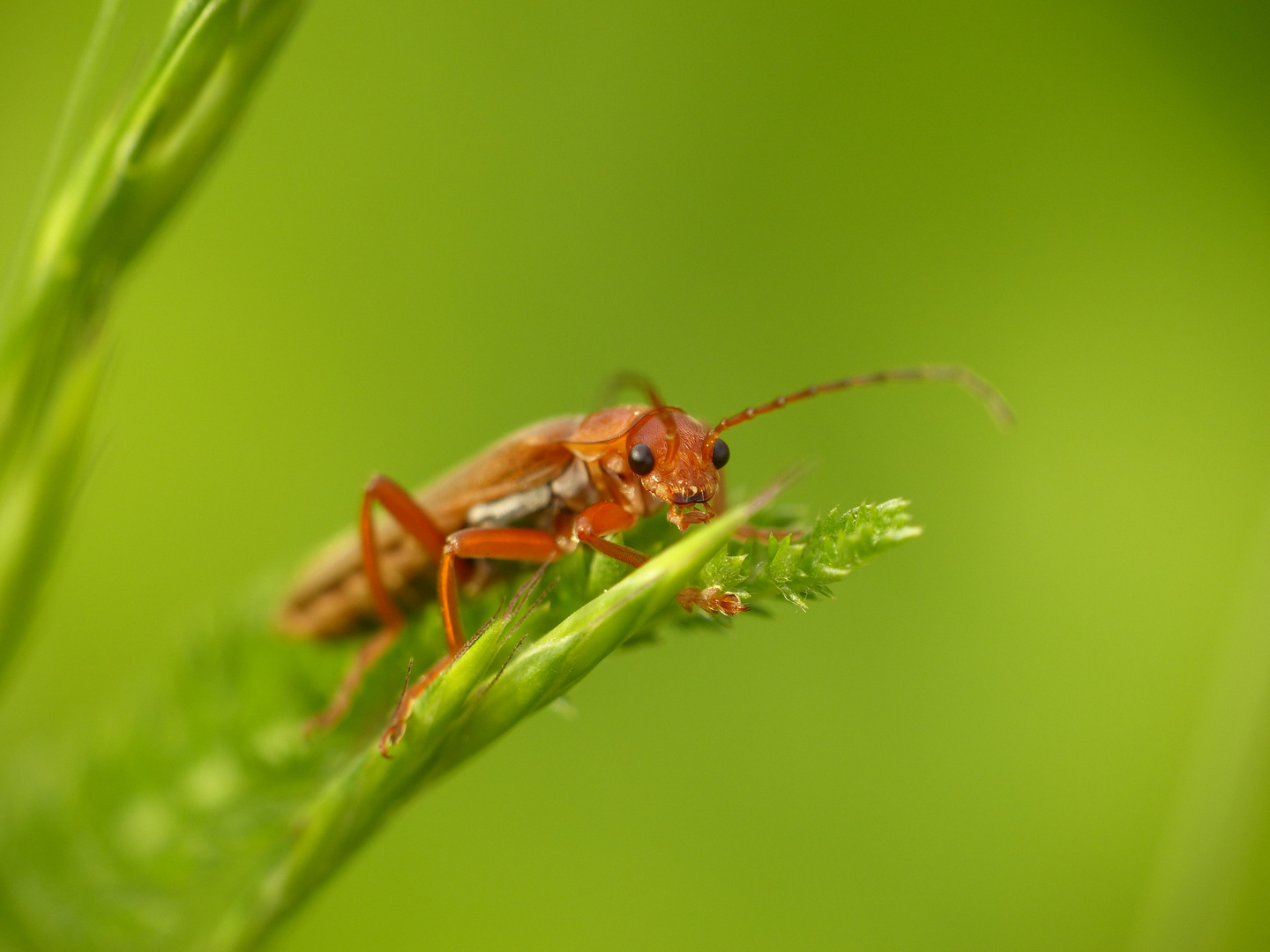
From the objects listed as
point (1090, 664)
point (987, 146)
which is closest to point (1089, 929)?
point (1090, 664)

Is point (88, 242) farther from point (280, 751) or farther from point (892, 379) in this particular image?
point (892, 379)

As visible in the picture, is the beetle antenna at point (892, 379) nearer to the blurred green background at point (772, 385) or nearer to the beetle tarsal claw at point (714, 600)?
the beetle tarsal claw at point (714, 600)

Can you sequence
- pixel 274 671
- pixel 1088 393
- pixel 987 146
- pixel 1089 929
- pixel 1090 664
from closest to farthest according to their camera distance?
pixel 274 671 < pixel 1089 929 < pixel 1090 664 < pixel 1088 393 < pixel 987 146

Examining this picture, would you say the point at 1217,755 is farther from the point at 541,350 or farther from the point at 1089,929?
Result: the point at 541,350

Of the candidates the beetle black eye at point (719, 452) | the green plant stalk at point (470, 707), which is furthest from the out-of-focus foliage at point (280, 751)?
the beetle black eye at point (719, 452)

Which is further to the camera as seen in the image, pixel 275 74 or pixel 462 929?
pixel 275 74

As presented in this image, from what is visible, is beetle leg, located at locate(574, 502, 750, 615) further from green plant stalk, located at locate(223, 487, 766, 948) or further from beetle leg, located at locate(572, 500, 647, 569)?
green plant stalk, located at locate(223, 487, 766, 948)

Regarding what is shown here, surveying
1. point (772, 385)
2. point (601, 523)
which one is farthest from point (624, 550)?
point (772, 385)

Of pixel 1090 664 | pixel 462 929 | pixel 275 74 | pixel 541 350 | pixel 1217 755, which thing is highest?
pixel 275 74
